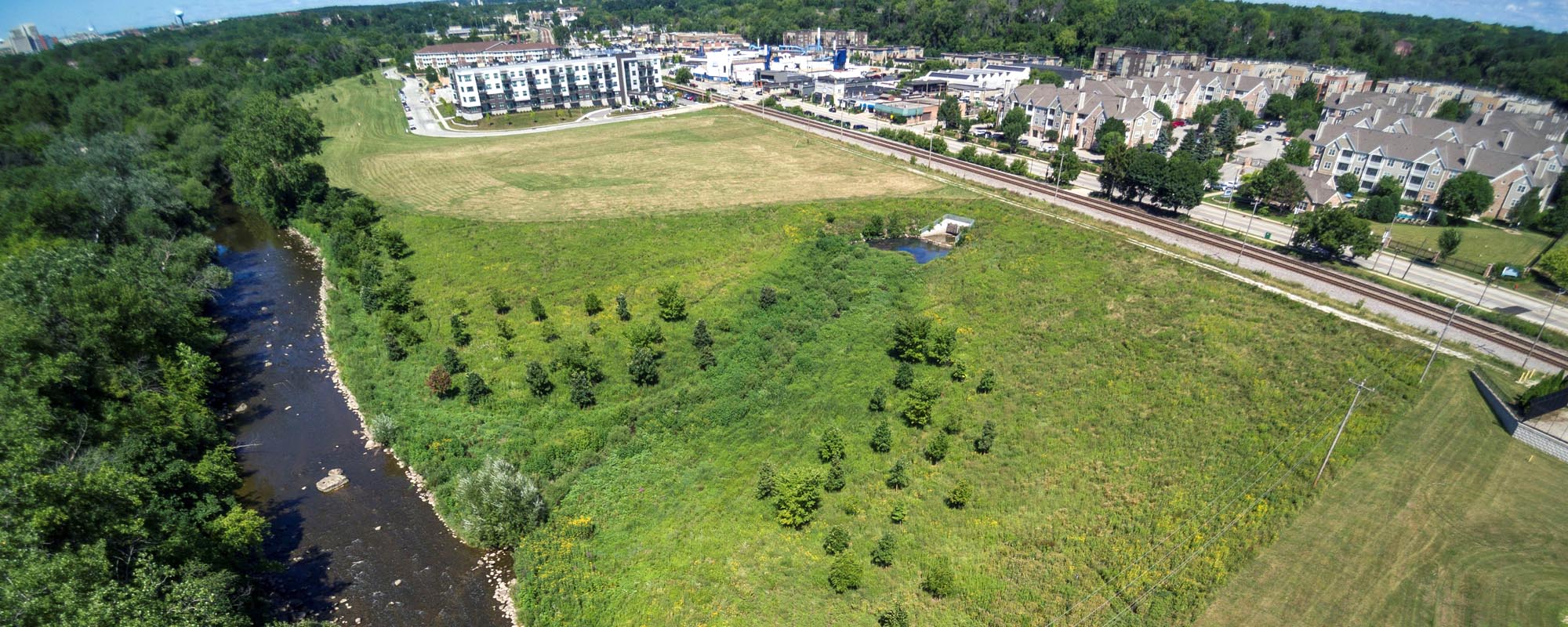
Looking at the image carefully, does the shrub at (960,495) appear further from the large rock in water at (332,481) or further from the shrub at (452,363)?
the large rock in water at (332,481)

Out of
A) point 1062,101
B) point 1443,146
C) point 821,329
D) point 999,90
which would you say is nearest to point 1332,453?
point 821,329

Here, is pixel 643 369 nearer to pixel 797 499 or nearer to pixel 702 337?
pixel 702 337

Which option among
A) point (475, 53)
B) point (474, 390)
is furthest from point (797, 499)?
point (475, 53)

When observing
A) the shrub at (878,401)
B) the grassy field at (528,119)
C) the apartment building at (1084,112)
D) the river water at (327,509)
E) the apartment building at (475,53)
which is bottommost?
the river water at (327,509)

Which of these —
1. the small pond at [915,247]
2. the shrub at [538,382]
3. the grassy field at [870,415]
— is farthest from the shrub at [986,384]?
the shrub at [538,382]

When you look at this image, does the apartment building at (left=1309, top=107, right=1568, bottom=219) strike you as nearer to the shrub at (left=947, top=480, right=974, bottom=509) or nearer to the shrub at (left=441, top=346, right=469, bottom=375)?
the shrub at (left=947, top=480, right=974, bottom=509)

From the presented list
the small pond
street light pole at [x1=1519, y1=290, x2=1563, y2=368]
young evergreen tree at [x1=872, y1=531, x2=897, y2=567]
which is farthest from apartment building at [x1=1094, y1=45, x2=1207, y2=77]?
young evergreen tree at [x1=872, y1=531, x2=897, y2=567]

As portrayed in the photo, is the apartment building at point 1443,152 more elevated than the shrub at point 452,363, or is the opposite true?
the apartment building at point 1443,152

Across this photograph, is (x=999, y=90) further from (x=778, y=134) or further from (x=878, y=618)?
(x=878, y=618)
